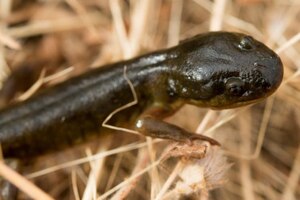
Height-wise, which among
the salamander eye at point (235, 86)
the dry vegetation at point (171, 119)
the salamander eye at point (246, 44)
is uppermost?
the salamander eye at point (246, 44)

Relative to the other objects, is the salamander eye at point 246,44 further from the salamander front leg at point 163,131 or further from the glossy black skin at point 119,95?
the salamander front leg at point 163,131

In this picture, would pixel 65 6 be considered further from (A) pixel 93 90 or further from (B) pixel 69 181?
(B) pixel 69 181

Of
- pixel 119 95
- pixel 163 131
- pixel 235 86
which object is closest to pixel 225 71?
pixel 235 86

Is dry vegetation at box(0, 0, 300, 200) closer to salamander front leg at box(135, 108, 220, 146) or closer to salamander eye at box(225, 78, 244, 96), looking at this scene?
salamander front leg at box(135, 108, 220, 146)

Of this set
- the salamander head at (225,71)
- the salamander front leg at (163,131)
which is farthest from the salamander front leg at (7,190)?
the salamander head at (225,71)

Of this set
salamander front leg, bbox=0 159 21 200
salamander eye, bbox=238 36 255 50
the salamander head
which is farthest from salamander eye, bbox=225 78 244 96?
salamander front leg, bbox=0 159 21 200

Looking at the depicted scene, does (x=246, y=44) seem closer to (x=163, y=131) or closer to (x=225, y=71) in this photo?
(x=225, y=71)

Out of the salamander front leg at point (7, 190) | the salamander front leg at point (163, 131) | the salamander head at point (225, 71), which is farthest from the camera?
the salamander front leg at point (7, 190)
